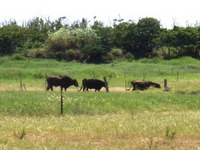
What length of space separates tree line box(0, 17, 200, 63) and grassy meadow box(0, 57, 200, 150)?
13.7 metres

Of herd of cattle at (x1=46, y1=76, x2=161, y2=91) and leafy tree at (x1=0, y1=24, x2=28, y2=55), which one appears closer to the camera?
herd of cattle at (x1=46, y1=76, x2=161, y2=91)

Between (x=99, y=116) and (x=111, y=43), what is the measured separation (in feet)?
143

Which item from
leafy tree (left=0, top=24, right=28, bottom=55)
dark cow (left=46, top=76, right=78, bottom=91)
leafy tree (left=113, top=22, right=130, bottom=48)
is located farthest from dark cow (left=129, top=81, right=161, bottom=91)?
leafy tree (left=0, top=24, right=28, bottom=55)

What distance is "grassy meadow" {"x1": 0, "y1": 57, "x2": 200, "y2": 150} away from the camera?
13.6 meters

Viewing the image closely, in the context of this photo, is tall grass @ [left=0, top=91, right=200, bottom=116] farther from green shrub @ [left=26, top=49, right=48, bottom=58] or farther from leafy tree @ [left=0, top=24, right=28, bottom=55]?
leafy tree @ [left=0, top=24, right=28, bottom=55]

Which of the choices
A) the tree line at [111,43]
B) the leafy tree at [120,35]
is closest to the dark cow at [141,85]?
the tree line at [111,43]

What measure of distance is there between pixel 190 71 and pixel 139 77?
6.86m

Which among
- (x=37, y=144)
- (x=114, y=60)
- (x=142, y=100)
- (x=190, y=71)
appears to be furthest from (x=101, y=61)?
(x=37, y=144)

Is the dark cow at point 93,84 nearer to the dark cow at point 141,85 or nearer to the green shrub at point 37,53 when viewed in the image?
the dark cow at point 141,85

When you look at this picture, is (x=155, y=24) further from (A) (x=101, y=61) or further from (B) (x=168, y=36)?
(A) (x=101, y=61)

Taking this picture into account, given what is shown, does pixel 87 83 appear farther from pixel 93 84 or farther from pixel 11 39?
pixel 11 39

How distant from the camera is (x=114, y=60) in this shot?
6162 cm

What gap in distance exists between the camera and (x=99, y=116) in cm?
2112

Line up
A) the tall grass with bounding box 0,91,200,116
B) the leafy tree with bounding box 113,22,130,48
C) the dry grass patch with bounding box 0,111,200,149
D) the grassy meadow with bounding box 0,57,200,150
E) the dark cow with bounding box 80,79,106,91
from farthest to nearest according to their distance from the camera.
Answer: the leafy tree with bounding box 113,22,130,48 < the dark cow with bounding box 80,79,106,91 < the tall grass with bounding box 0,91,200,116 < the grassy meadow with bounding box 0,57,200,150 < the dry grass patch with bounding box 0,111,200,149
